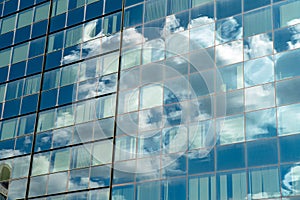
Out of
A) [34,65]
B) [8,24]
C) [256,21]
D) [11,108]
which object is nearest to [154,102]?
[256,21]

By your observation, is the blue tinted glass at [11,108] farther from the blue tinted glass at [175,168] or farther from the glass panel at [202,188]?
the glass panel at [202,188]

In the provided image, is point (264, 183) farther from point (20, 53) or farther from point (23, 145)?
point (20, 53)

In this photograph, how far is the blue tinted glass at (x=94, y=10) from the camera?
4941cm

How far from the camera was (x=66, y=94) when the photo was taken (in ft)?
159

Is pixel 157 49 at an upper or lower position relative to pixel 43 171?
upper

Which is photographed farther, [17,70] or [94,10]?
[17,70]

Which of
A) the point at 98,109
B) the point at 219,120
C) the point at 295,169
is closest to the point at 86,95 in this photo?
the point at 98,109

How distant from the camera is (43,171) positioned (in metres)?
47.2

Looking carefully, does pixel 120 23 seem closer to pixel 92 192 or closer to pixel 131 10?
pixel 131 10

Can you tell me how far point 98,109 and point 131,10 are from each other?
24.4ft

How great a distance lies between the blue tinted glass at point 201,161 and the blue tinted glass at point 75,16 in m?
16.4

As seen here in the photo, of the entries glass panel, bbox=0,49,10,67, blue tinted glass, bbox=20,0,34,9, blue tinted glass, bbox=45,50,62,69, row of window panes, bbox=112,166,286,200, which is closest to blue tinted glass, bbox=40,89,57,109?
blue tinted glass, bbox=45,50,62,69

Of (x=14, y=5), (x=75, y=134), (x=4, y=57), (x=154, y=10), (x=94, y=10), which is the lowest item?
(x=75, y=134)

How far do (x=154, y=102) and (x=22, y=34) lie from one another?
16.9 m
